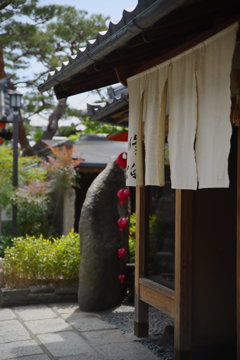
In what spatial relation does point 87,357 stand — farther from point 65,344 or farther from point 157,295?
point 157,295

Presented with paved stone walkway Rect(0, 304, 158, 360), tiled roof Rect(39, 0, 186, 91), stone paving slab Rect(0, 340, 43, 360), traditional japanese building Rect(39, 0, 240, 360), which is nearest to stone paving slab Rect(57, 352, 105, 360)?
paved stone walkway Rect(0, 304, 158, 360)

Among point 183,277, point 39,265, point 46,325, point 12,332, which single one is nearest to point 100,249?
point 39,265

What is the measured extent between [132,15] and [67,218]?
10.8 metres

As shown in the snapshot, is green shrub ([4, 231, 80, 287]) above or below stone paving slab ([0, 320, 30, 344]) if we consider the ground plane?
above

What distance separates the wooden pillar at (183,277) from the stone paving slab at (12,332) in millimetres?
2327

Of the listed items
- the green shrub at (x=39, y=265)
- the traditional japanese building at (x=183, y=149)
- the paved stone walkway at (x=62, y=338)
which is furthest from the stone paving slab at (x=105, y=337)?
the green shrub at (x=39, y=265)

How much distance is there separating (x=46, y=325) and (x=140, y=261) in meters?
1.91

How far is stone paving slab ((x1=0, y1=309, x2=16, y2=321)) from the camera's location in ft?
26.0

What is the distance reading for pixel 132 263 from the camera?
9.27 metres

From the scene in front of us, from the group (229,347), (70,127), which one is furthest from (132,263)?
(70,127)

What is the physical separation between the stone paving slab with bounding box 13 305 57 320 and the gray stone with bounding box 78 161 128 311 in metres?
0.61

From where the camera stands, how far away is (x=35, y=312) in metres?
8.34

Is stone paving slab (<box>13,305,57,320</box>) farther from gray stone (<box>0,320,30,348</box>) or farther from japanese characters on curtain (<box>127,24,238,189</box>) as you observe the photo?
japanese characters on curtain (<box>127,24,238,189</box>)

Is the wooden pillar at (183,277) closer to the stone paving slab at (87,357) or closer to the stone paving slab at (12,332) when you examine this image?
the stone paving slab at (87,357)
